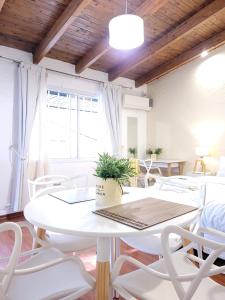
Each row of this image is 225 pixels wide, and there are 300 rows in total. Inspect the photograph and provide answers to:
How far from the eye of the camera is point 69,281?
112cm

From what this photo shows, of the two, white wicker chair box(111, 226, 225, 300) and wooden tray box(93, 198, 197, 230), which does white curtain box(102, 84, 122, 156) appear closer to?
wooden tray box(93, 198, 197, 230)

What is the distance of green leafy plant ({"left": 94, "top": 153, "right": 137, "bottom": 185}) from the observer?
1408 mm

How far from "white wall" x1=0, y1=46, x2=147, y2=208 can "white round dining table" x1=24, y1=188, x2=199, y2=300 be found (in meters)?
2.43

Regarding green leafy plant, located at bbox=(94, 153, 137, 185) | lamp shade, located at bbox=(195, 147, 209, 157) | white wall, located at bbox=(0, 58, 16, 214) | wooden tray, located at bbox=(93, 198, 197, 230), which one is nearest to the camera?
wooden tray, located at bbox=(93, 198, 197, 230)

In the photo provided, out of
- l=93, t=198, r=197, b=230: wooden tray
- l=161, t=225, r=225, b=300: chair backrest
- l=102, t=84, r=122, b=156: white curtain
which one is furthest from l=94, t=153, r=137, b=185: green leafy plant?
l=102, t=84, r=122, b=156: white curtain

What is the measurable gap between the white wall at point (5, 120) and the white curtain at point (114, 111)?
1.76 m

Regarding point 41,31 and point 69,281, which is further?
point 41,31

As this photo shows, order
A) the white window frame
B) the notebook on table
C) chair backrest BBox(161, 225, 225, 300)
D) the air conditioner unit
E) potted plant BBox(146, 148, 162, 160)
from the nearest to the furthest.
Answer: chair backrest BBox(161, 225, 225, 300) → the notebook on table → the white window frame → the air conditioner unit → potted plant BBox(146, 148, 162, 160)

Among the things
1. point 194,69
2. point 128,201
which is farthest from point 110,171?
point 194,69

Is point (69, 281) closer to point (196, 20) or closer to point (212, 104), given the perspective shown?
point (196, 20)

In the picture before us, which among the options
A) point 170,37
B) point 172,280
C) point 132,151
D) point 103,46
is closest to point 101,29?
point 103,46

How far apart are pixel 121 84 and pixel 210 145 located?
7.30 ft

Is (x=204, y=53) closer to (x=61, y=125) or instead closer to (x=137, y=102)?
(x=137, y=102)

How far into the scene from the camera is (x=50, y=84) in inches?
159
